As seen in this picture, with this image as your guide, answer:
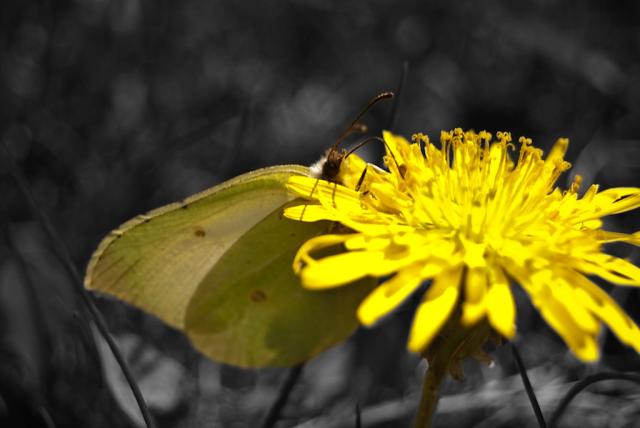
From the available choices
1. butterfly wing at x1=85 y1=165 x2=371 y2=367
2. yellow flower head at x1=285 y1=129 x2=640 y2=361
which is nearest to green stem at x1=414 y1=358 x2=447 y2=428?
yellow flower head at x1=285 y1=129 x2=640 y2=361

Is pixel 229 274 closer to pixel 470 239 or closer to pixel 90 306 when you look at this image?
pixel 90 306

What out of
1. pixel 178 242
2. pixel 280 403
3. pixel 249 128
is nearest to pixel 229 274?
pixel 178 242

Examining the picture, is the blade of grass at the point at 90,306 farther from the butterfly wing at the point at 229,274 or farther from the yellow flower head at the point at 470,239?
the yellow flower head at the point at 470,239

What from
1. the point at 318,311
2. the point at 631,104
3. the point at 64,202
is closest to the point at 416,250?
the point at 318,311

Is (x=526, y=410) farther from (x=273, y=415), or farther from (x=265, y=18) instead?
(x=265, y=18)

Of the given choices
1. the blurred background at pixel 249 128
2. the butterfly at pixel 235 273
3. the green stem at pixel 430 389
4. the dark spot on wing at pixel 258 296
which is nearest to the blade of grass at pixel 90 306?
the butterfly at pixel 235 273

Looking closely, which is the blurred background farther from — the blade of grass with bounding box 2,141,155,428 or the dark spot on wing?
the dark spot on wing
